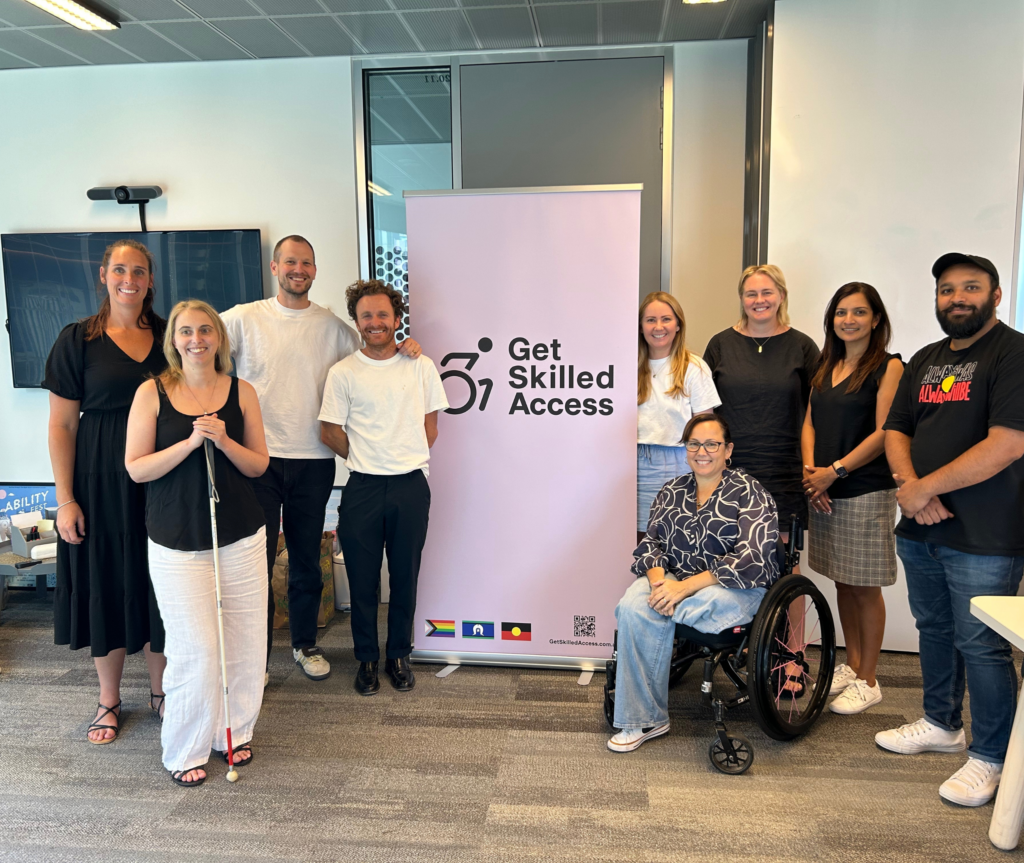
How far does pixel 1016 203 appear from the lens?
3221mm

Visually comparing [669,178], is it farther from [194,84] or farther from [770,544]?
[194,84]

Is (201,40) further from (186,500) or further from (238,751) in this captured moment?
(238,751)

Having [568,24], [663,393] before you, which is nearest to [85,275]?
[568,24]

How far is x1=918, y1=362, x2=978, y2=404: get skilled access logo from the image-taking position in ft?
7.24

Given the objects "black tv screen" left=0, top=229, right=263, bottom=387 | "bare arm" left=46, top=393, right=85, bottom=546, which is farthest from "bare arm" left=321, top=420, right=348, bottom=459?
"black tv screen" left=0, top=229, right=263, bottom=387

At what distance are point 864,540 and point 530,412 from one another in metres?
1.38

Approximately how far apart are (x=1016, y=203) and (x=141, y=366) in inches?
146

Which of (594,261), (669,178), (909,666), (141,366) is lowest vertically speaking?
(909,666)

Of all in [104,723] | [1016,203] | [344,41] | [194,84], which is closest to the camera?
[104,723]

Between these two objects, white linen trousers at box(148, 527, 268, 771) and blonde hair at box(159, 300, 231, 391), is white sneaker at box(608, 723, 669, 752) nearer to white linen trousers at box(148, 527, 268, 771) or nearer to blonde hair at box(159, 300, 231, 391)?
white linen trousers at box(148, 527, 268, 771)

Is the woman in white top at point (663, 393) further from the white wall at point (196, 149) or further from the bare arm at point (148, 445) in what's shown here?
the white wall at point (196, 149)

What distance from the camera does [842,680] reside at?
2.90 m

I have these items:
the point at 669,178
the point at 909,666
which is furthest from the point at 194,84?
the point at 909,666

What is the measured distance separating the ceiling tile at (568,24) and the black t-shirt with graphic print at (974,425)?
241 centimetres
